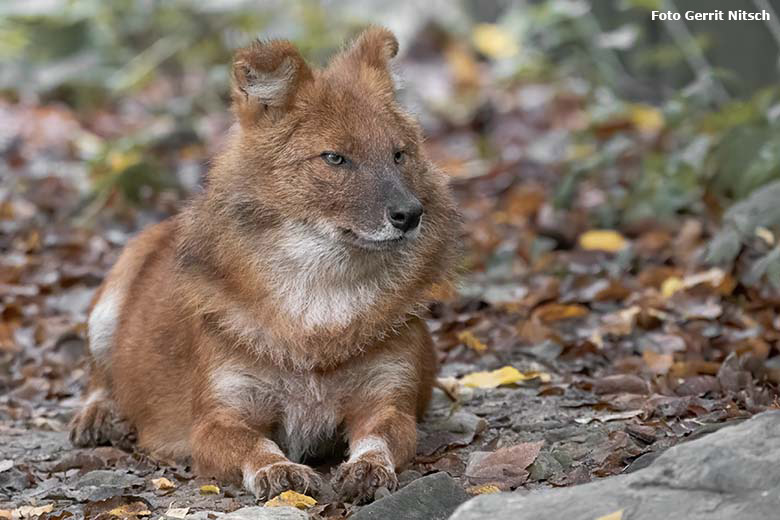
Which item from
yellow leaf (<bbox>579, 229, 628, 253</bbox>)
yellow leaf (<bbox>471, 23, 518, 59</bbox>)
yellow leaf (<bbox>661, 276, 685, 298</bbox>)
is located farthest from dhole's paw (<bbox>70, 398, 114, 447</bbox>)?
yellow leaf (<bbox>471, 23, 518, 59</bbox>)

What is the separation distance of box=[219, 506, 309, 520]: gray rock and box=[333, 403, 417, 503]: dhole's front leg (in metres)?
0.31

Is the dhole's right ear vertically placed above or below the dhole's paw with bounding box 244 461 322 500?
above

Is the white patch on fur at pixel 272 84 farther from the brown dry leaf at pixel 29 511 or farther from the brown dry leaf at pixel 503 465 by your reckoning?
the brown dry leaf at pixel 29 511

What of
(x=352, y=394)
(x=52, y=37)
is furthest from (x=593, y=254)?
(x=52, y=37)

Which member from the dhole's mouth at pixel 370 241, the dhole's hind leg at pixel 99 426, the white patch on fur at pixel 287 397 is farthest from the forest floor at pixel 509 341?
the dhole's mouth at pixel 370 241

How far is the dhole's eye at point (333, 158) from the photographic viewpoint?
502cm

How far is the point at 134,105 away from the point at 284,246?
33.9 feet

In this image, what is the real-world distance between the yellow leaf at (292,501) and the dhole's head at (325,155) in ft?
3.36

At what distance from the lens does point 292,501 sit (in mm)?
4410

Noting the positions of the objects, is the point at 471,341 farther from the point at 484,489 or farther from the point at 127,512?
the point at 127,512

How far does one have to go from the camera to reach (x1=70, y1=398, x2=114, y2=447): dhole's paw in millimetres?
5759

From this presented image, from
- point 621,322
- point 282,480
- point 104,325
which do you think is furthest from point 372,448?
point 621,322

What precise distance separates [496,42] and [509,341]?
7.88m

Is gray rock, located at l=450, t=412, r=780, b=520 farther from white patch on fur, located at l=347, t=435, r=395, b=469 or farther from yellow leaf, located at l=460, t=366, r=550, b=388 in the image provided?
yellow leaf, located at l=460, t=366, r=550, b=388
